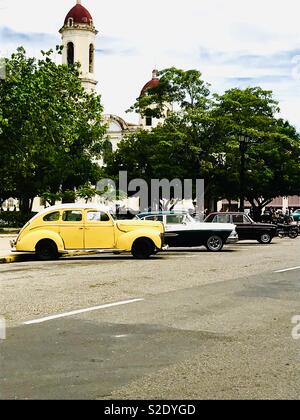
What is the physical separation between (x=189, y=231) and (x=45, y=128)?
43.9ft

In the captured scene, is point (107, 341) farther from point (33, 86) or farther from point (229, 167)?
point (229, 167)

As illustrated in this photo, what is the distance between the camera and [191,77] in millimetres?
43844

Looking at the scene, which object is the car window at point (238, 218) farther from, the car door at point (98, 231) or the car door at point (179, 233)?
the car door at point (98, 231)

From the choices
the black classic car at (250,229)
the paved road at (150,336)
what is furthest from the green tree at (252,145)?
the paved road at (150,336)

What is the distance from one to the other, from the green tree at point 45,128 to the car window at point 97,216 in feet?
33.6

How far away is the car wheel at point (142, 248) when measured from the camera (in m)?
19.9

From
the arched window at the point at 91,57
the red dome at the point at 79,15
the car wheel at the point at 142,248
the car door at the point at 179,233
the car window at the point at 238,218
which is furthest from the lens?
the arched window at the point at 91,57

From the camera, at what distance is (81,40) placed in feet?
260

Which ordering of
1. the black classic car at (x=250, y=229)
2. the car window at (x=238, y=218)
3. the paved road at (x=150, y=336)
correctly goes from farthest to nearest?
the black classic car at (x=250, y=229), the car window at (x=238, y=218), the paved road at (x=150, y=336)

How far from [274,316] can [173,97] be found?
37.1 meters

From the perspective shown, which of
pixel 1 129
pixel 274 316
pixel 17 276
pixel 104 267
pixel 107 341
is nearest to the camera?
pixel 107 341

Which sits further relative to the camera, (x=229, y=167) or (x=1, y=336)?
(x=229, y=167)

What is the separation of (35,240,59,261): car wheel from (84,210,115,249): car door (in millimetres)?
1022
